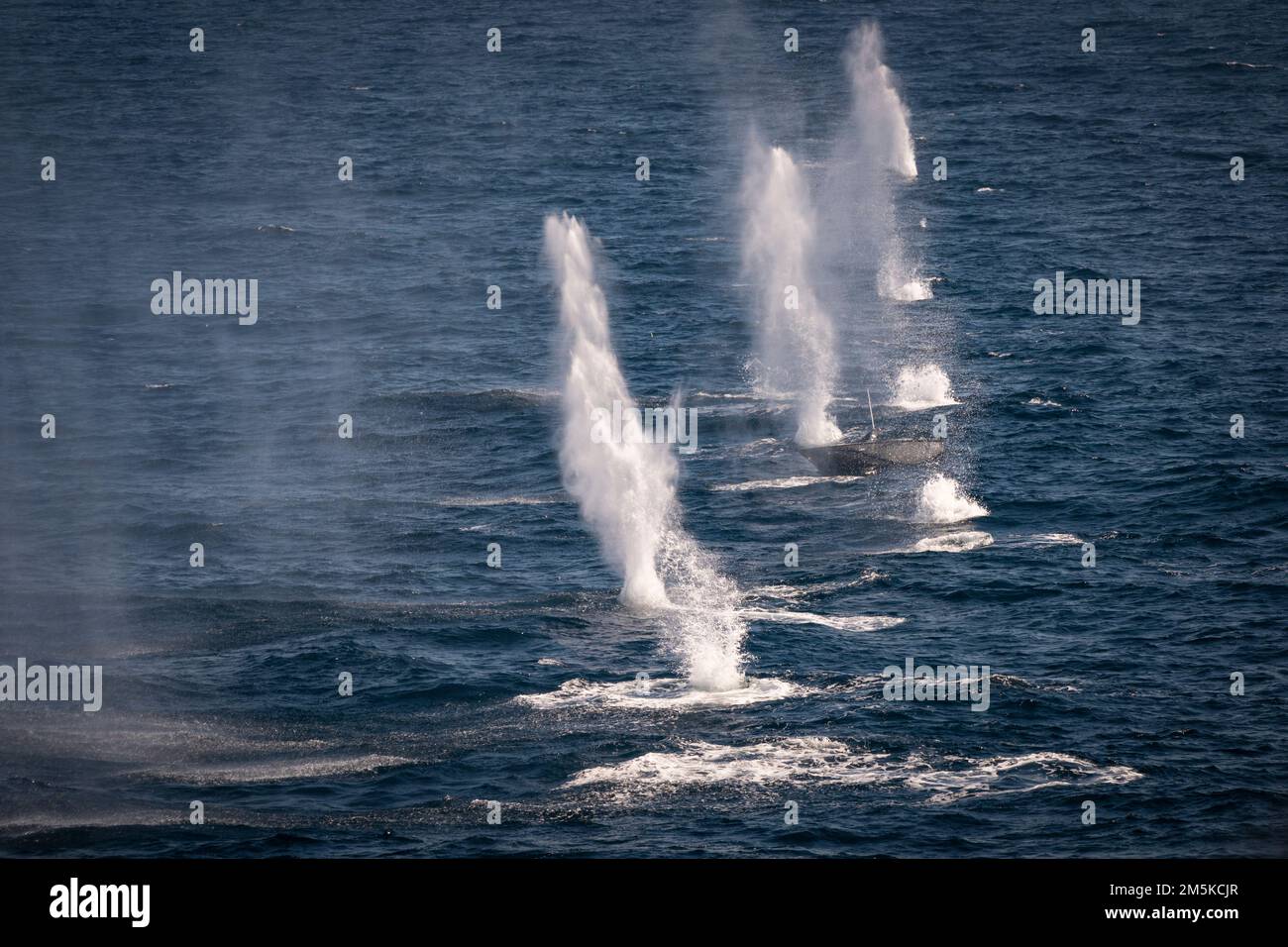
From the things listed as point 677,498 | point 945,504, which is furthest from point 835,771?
point 677,498

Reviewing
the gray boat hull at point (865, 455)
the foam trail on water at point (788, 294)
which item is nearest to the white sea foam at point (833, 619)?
the gray boat hull at point (865, 455)

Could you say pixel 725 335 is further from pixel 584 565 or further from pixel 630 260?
pixel 584 565

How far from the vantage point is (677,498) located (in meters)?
74.7

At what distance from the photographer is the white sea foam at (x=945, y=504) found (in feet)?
236

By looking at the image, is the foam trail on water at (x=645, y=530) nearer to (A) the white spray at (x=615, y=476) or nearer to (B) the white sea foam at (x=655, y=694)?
(A) the white spray at (x=615, y=476)

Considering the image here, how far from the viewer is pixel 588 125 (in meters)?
169

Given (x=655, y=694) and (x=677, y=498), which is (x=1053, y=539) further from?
(x=655, y=694)

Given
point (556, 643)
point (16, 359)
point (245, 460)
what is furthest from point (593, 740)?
point (16, 359)

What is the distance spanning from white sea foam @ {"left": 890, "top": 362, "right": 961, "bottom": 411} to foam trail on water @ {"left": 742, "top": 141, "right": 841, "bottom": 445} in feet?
12.1

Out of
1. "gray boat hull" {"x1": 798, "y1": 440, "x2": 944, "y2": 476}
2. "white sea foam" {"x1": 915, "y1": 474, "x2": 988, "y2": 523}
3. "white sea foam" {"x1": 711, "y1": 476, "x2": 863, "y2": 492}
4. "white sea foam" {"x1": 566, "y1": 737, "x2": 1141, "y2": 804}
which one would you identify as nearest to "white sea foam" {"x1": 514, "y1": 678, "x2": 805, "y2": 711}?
"white sea foam" {"x1": 566, "y1": 737, "x2": 1141, "y2": 804}

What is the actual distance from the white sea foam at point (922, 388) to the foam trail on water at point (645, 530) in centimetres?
1547

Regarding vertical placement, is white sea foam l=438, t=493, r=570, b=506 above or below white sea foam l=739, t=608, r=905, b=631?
above

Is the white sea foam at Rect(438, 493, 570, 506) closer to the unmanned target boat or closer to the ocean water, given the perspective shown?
the ocean water

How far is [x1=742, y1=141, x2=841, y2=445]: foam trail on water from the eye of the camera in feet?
285
